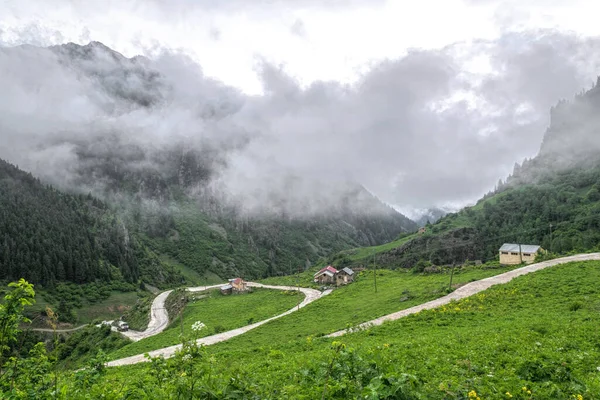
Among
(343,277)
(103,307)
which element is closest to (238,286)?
(343,277)

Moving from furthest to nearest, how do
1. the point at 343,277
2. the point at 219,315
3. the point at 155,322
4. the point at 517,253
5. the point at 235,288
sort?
the point at 235,288
the point at 343,277
the point at 155,322
the point at 517,253
the point at 219,315

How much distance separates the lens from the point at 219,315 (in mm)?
77875

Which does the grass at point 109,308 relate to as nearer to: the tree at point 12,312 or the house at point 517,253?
the house at point 517,253

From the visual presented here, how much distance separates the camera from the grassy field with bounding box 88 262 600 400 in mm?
8383

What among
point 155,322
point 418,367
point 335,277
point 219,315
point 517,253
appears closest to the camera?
point 418,367

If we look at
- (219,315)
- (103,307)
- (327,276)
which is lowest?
(103,307)

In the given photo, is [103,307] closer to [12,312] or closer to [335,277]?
[335,277]

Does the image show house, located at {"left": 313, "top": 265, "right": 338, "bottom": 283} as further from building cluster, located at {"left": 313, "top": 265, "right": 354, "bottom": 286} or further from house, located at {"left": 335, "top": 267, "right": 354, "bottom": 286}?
house, located at {"left": 335, "top": 267, "right": 354, "bottom": 286}

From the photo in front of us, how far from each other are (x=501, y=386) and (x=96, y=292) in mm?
182671

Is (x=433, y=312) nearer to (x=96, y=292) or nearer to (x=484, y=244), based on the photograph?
(x=484, y=244)

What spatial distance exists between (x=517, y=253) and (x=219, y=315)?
71149 millimetres

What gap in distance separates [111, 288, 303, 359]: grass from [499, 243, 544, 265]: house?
168 feet

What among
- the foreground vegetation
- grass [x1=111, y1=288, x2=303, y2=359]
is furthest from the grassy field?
grass [x1=111, y1=288, x2=303, y2=359]

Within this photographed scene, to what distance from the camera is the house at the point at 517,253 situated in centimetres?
8285
